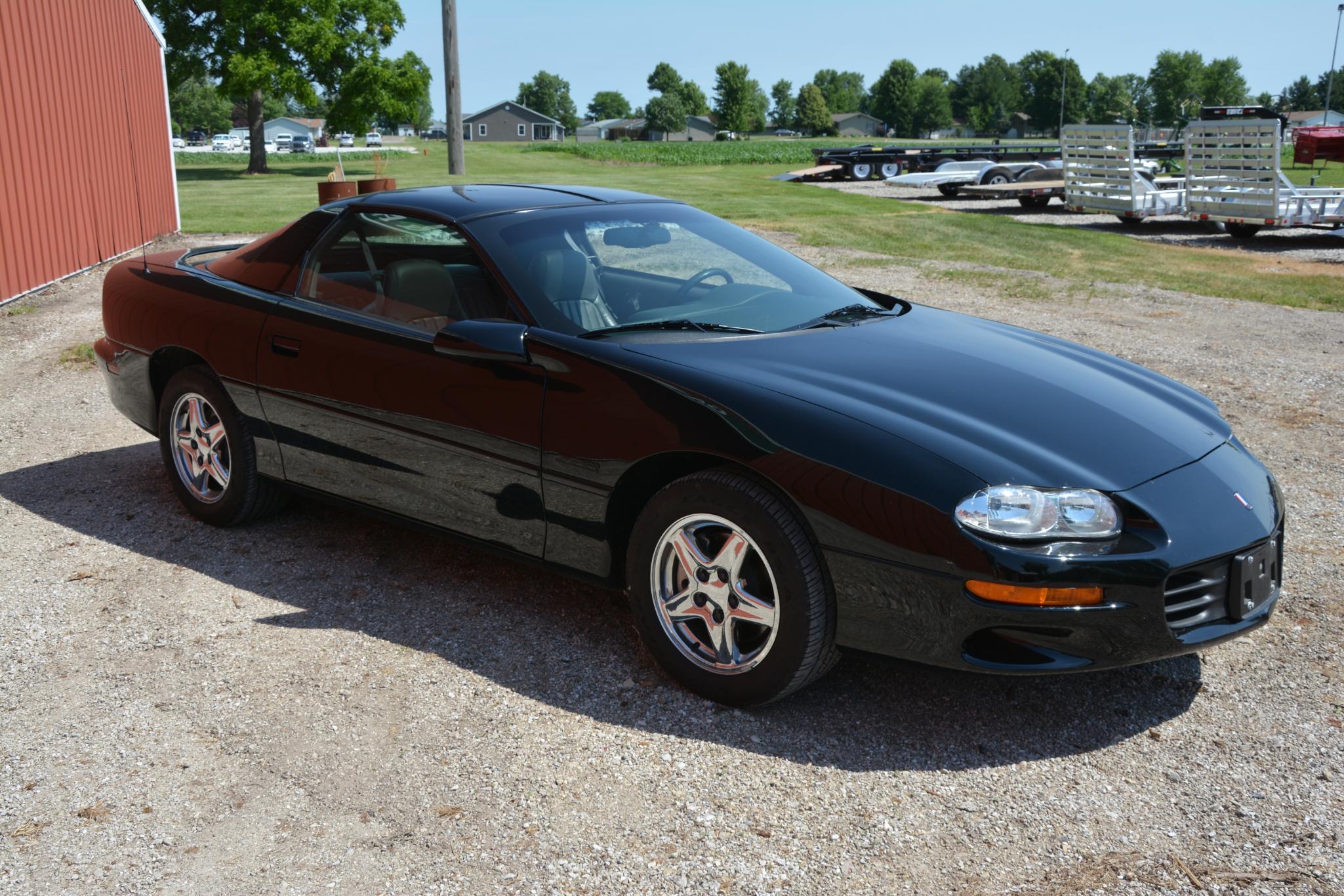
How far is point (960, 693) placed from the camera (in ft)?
11.7

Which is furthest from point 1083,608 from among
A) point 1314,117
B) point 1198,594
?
point 1314,117

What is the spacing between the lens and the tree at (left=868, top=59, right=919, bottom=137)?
151 metres

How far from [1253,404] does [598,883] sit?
6194 mm

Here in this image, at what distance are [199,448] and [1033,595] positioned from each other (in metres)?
3.56

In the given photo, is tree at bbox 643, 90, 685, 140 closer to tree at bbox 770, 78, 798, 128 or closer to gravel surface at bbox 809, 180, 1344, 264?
tree at bbox 770, 78, 798, 128

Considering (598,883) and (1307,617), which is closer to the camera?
(598,883)

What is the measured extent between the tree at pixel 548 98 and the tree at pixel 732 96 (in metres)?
53.7

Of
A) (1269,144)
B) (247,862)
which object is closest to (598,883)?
(247,862)

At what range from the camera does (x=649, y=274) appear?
13.8ft

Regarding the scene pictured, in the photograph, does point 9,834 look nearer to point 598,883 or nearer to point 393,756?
point 393,756

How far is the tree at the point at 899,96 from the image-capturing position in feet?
495

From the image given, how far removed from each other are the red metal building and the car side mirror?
917 centimetres

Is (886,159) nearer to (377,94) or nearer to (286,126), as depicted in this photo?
(377,94)

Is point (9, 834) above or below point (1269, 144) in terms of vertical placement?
below
